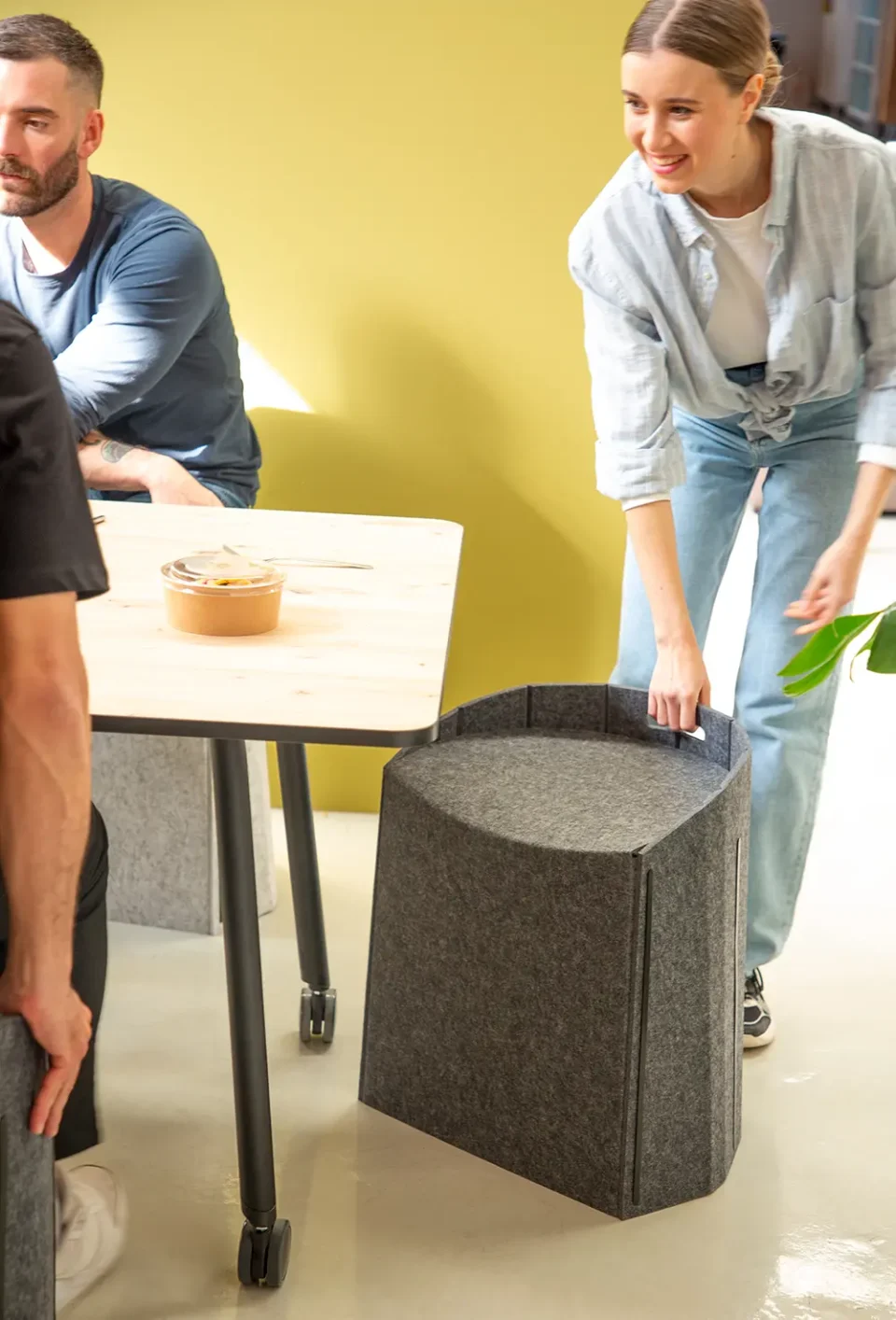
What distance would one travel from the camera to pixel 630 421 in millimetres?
1763

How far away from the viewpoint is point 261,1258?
1450mm

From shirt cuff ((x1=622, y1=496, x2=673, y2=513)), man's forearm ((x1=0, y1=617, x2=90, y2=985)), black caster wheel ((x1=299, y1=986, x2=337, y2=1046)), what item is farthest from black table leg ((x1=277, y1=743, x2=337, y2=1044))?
man's forearm ((x1=0, y1=617, x2=90, y2=985))

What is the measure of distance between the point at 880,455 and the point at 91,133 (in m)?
1.24

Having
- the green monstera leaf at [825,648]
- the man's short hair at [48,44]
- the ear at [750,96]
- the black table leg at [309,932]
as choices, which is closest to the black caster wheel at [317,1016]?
the black table leg at [309,932]

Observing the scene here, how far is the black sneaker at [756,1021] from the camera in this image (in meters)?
1.91

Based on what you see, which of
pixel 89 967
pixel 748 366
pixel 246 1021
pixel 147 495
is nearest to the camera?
pixel 89 967

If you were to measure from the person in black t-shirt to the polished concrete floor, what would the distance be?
61 centimetres

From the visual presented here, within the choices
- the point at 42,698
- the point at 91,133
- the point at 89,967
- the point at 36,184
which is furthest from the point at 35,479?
the point at 91,133

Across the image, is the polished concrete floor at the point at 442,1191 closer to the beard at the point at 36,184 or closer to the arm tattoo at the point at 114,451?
the arm tattoo at the point at 114,451

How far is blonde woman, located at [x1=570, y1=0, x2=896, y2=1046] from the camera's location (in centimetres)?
159

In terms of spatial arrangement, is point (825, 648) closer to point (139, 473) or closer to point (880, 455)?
point (880, 455)

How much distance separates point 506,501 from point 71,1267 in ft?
4.56

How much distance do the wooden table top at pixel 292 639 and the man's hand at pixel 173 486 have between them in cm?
29

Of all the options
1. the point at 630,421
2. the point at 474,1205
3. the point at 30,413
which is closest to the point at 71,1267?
the point at 474,1205
